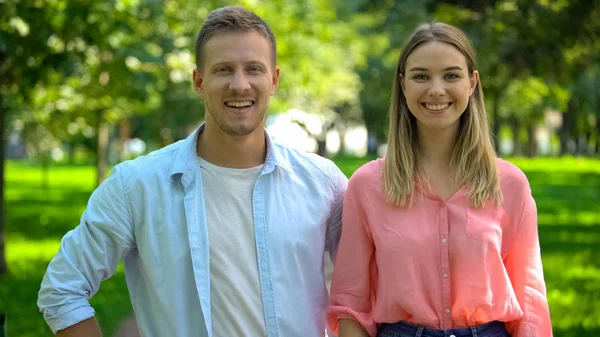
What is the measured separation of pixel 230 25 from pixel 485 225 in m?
1.20

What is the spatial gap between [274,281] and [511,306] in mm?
872

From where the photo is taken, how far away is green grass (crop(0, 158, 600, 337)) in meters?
8.89

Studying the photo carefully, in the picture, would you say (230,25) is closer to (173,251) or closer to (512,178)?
(173,251)

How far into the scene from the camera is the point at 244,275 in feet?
11.2

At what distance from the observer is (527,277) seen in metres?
3.43

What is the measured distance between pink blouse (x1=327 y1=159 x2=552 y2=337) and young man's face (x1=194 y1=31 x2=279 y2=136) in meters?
0.51

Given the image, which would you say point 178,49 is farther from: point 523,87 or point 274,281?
point 274,281

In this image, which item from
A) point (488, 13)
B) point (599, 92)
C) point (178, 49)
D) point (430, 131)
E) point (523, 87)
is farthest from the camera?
point (599, 92)

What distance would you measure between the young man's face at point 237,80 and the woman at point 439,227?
496 millimetres

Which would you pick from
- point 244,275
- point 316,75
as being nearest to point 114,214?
point 244,275

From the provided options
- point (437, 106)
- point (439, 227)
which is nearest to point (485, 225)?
point (439, 227)

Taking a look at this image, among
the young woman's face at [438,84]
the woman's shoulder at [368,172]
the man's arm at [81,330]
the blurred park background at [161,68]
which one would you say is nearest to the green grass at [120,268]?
the blurred park background at [161,68]

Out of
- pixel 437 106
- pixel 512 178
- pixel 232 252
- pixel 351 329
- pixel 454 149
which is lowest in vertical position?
pixel 351 329

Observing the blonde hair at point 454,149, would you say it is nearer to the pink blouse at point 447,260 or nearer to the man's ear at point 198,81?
the pink blouse at point 447,260
